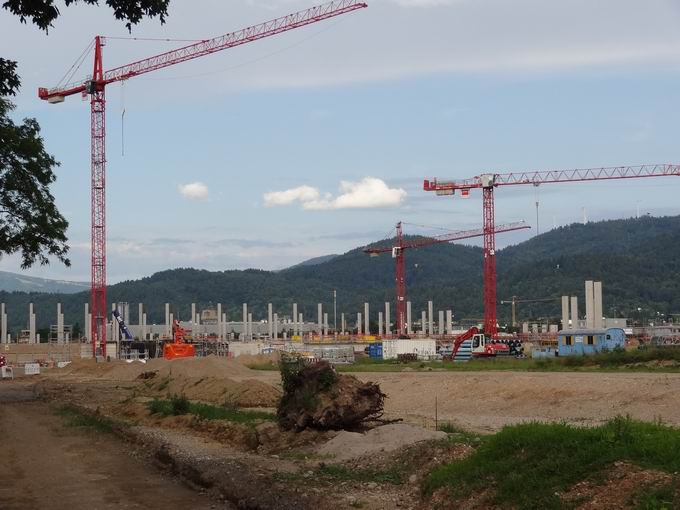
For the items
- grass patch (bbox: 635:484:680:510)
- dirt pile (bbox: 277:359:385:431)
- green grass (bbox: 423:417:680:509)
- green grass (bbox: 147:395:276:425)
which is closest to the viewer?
grass patch (bbox: 635:484:680:510)

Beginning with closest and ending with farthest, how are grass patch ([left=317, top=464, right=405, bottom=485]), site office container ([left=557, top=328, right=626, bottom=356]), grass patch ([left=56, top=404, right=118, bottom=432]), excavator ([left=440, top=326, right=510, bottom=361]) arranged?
grass patch ([left=317, top=464, right=405, bottom=485]) < grass patch ([left=56, top=404, right=118, bottom=432]) < site office container ([left=557, top=328, right=626, bottom=356]) < excavator ([left=440, top=326, right=510, bottom=361])

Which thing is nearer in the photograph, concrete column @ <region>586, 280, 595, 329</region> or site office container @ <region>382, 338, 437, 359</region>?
site office container @ <region>382, 338, 437, 359</region>

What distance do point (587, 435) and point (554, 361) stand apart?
41.5 m

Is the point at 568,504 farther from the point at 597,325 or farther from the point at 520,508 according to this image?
the point at 597,325

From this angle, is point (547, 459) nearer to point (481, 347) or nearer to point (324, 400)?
point (324, 400)

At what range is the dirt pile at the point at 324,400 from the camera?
20156 millimetres

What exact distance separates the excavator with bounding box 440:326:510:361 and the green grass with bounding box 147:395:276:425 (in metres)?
45.1

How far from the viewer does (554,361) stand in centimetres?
5247

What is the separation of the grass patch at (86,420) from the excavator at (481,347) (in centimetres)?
4465

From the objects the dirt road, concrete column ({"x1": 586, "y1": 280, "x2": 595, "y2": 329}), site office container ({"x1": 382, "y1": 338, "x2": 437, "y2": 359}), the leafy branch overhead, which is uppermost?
the leafy branch overhead

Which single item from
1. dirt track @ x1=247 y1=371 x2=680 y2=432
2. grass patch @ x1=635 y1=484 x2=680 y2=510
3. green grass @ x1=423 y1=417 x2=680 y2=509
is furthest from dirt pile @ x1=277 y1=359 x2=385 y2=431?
grass patch @ x1=635 y1=484 x2=680 y2=510

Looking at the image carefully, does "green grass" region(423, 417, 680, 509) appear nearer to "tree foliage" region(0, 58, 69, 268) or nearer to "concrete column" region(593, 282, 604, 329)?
"tree foliage" region(0, 58, 69, 268)

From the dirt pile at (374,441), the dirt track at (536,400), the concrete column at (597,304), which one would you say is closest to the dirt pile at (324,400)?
the dirt pile at (374,441)

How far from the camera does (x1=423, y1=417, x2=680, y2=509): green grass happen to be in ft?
36.0
